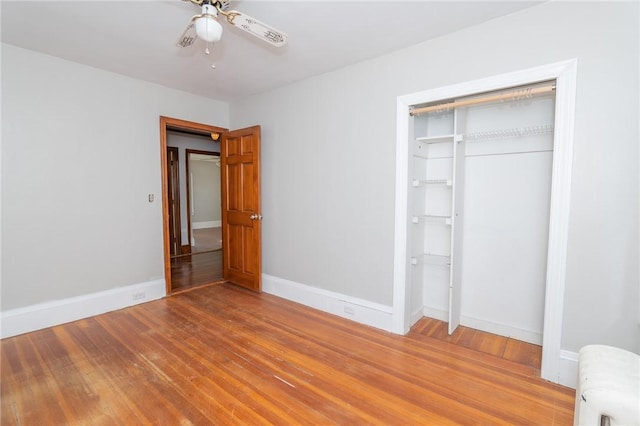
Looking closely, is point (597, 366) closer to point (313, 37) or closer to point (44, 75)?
point (313, 37)

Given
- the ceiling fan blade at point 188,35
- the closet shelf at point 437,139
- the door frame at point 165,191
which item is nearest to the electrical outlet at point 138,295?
the door frame at point 165,191

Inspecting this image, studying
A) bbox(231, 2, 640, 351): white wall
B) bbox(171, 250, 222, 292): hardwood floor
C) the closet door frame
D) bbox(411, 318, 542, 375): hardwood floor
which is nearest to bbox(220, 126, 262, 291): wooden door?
bbox(231, 2, 640, 351): white wall

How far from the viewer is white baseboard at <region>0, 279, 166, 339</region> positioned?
108 inches

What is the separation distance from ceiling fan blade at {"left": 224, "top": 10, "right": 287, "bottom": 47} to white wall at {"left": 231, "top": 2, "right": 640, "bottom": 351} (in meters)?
1.26

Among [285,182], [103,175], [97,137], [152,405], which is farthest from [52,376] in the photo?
[285,182]

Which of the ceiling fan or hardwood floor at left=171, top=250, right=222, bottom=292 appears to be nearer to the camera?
the ceiling fan

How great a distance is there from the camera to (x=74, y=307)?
310cm

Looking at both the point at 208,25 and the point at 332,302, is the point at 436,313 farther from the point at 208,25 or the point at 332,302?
the point at 208,25

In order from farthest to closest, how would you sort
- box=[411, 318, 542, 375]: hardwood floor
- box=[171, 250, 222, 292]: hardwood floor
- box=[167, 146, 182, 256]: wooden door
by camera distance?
box=[167, 146, 182, 256]: wooden door, box=[171, 250, 222, 292]: hardwood floor, box=[411, 318, 542, 375]: hardwood floor

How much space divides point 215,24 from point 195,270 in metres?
4.20

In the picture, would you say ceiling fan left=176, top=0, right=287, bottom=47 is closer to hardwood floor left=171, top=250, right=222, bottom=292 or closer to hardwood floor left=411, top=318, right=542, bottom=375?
hardwood floor left=411, top=318, right=542, bottom=375

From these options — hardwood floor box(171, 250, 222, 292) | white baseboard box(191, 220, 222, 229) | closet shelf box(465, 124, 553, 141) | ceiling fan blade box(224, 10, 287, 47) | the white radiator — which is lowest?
hardwood floor box(171, 250, 222, 292)

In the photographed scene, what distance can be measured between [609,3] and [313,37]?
197cm

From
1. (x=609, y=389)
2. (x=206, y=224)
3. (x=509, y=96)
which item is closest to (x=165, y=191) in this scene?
(x=509, y=96)
